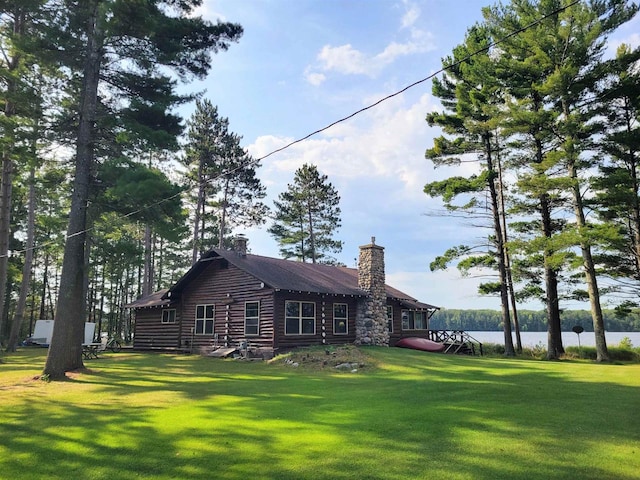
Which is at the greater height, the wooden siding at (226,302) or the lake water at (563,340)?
the wooden siding at (226,302)

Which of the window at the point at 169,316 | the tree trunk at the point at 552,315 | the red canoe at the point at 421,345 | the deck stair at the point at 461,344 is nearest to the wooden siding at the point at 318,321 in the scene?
the red canoe at the point at 421,345

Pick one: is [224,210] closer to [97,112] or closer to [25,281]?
[25,281]

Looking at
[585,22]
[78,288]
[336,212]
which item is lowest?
[78,288]

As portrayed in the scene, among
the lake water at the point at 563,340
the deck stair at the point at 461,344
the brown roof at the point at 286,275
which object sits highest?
the brown roof at the point at 286,275

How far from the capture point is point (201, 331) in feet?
74.4

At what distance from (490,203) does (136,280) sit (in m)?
41.1

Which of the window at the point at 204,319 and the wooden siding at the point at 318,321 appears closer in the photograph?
the wooden siding at the point at 318,321

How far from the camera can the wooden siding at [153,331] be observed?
24.3 meters

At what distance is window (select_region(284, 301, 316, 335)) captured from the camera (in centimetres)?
1995

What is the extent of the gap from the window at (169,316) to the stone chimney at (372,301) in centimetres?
1038

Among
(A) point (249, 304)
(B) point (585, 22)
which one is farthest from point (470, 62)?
(A) point (249, 304)

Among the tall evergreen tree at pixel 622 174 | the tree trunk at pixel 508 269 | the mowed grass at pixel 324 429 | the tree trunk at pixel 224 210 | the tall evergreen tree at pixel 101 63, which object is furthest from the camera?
the tree trunk at pixel 224 210

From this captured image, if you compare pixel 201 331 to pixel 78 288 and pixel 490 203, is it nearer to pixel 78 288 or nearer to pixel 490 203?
pixel 78 288

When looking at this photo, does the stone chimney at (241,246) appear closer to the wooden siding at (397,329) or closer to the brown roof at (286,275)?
the brown roof at (286,275)
